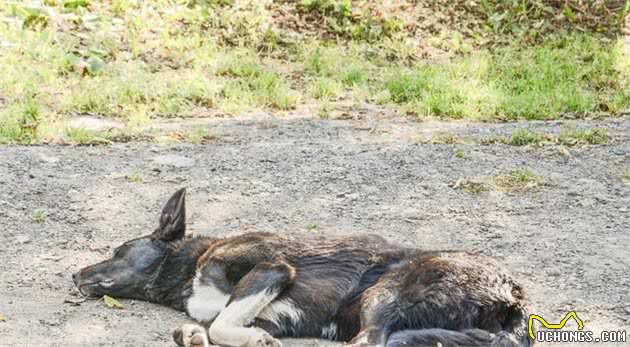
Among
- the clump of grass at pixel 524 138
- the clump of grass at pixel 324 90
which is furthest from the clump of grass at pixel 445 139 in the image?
the clump of grass at pixel 324 90

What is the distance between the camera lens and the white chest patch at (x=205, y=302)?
630cm

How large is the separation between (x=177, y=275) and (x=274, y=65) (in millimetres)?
6660

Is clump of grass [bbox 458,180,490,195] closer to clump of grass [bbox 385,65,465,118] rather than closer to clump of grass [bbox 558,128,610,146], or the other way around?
clump of grass [bbox 558,128,610,146]

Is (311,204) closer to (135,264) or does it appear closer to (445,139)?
(135,264)

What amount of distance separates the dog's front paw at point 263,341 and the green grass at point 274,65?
4770mm

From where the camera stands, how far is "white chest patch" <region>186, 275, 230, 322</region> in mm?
6305

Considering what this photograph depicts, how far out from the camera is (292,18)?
14406 mm

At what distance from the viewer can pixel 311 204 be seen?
8555mm

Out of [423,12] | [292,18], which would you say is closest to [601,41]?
[423,12]

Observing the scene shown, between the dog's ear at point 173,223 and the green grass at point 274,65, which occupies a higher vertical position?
the dog's ear at point 173,223

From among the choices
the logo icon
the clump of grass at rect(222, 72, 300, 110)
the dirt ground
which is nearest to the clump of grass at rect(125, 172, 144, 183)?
the dirt ground

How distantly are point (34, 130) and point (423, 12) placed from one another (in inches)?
265

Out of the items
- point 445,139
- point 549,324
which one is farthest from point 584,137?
point 549,324

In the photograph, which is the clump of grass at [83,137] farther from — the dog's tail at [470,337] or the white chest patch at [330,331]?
the dog's tail at [470,337]
